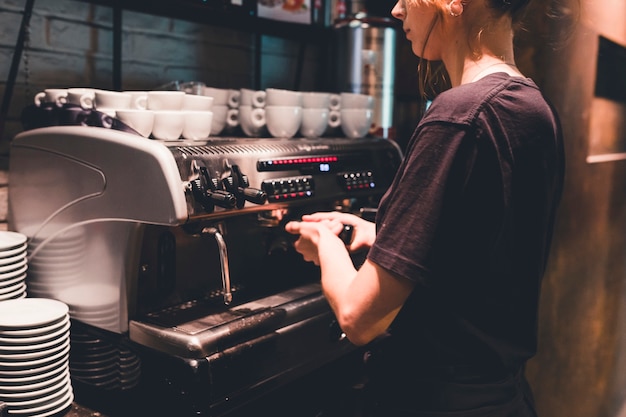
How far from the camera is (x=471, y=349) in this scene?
884 millimetres

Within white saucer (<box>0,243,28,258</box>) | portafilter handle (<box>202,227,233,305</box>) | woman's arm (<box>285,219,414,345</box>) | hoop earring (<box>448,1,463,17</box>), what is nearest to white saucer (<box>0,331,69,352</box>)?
white saucer (<box>0,243,28,258</box>)

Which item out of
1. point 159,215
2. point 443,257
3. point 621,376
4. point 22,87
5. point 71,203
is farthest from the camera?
point 621,376

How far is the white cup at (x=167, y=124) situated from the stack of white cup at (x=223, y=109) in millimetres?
305

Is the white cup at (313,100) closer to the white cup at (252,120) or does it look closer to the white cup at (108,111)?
the white cup at (252,120)

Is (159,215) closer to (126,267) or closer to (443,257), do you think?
(126,267)

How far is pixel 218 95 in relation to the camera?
169 cm

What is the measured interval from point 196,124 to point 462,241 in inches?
30.8

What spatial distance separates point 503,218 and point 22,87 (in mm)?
1380

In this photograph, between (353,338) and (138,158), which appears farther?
(138,158)

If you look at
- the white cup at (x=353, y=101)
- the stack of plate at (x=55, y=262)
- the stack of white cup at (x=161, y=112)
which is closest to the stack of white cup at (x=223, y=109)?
the stack of white cup at (x=161, y=112)

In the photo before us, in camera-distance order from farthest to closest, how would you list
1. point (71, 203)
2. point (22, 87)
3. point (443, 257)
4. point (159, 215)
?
point (22, 87)
point (71, 203)
point (159, 215)
point (443, 257)

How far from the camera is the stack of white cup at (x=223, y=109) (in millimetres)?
1677

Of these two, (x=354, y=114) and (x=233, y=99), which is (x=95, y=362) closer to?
(x=233, y=99)

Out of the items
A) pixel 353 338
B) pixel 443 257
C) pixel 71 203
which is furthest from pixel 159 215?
pixel 443 257
